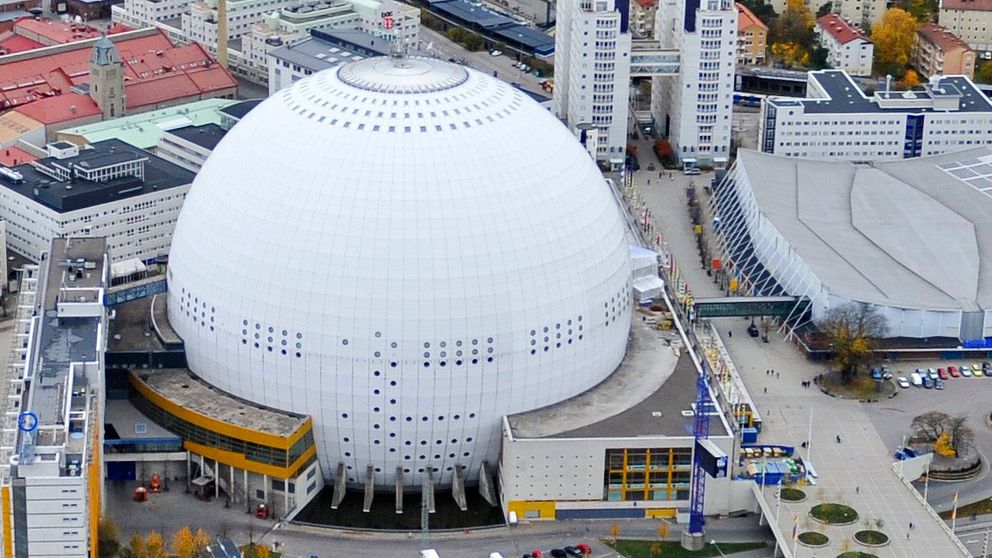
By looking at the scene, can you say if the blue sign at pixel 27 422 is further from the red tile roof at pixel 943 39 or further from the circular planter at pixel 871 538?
the red tile roof at pixel 943 39

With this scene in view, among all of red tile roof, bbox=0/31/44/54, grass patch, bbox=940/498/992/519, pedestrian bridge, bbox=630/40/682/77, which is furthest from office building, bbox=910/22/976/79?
red tile roof, bbox=0/31/44/54

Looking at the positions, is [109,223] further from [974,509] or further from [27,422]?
[974,509]

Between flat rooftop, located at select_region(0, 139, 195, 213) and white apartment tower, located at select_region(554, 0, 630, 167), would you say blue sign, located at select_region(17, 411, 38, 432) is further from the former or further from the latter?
white apartment tower, located at select_region(554, 0, 630, 167)

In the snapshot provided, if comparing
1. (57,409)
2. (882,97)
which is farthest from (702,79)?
(57,409)

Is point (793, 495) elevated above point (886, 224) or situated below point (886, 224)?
below

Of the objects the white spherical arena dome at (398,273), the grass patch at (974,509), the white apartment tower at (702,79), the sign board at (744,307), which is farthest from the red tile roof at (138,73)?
the grass patch at (974,509)

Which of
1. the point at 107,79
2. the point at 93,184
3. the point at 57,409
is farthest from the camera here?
the point at 107,79
